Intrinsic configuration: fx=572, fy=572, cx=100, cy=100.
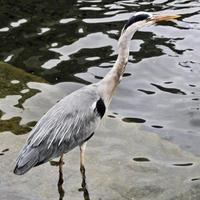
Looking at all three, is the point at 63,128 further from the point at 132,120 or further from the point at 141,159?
the point at 132,120

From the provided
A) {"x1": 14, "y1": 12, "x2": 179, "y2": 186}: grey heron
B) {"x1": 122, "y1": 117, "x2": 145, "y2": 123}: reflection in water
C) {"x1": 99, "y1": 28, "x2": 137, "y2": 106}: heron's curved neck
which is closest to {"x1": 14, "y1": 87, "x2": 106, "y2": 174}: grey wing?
{"x1": 14, "y1": 12, "x2": 179, "y2": 186}: grey heron

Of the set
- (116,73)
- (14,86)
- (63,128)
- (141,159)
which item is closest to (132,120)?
(141,159)

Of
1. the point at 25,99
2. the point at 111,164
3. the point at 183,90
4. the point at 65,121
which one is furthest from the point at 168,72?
the point at 65,121

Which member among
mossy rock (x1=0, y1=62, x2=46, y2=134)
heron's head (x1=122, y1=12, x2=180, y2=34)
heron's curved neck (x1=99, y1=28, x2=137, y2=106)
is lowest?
mossy rock (x1=0, y1=62, x2=46, y2=134)

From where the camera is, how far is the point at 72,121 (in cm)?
681

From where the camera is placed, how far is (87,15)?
13.3m

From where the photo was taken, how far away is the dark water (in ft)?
30.3

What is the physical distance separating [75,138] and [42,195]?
775 millimetres

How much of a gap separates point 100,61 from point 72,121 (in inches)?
178

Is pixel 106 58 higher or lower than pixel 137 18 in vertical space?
lower

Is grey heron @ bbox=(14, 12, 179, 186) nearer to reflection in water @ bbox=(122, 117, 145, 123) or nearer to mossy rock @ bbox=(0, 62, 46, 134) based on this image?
mossy rock @ bbox=(0, 62, 46, 134)

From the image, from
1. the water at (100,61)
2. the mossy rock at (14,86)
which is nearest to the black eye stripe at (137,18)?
the water at (100,61)

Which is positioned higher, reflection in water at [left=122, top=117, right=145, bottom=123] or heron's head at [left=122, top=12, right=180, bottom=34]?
heron's head at [left=122, top=12, right=180, bottom=34]

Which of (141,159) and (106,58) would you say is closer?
(141,159)
